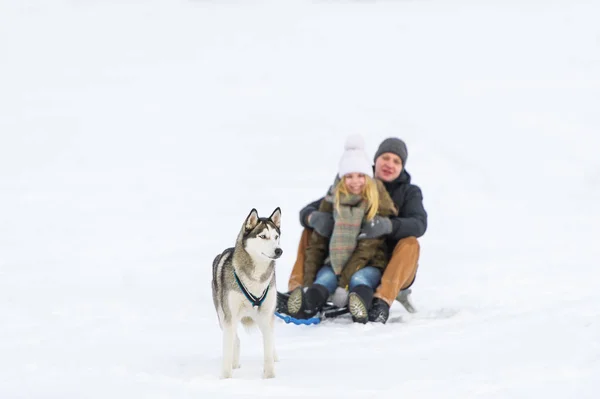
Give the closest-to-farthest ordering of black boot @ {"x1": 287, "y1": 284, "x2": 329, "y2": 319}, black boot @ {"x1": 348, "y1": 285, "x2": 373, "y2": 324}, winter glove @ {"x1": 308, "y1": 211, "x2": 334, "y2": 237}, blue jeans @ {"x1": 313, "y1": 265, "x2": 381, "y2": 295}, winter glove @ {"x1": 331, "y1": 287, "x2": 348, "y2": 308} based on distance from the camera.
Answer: black boot @ {"x1": 348, "y1": 285, "x2": 373, "y2": 324} < black boot @ {"x1": 287, "y1": 284, "x2": 329, "y2": 319} < blue jeans @ {"x1": 313, "y1": 265, "x2": 381, "y2": 295} < winter glove @ {"x1": 331, "y1": 287, "x2": 348, "y2": 308} < winter glove @ {"x1": 308, "y1": 211, "x2": 334, "y2": 237}

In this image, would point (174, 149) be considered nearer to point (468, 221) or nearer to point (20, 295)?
point (468, 221)

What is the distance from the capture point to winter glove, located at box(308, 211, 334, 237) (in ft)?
21.7

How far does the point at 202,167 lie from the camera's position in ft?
45.5

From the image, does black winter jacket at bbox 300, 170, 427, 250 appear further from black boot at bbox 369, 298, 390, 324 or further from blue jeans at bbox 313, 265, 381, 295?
black boot at bbox 369, 298, 390, 324

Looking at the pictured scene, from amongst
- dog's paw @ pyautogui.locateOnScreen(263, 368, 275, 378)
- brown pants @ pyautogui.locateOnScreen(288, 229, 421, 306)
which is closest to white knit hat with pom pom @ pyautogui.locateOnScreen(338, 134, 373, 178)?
brown pants @ pyautogui.locateOnScreen(288, 229, 421, 306)

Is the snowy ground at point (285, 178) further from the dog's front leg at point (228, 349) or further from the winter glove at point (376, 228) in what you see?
the winter glove at point (376, 228)

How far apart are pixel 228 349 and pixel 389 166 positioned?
106 inches

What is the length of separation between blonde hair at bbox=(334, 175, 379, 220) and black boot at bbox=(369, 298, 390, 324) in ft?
2.02

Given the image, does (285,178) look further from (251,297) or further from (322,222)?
(251,297)

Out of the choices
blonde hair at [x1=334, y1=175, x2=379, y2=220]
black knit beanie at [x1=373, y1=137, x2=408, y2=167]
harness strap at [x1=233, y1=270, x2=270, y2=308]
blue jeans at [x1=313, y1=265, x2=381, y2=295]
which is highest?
black knit beanie at [x1=373, y1=137, x2=408, y2=167]

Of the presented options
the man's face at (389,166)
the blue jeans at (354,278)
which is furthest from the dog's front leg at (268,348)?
the man's face at (389,166)

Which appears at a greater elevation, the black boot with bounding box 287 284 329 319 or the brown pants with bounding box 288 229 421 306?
the brown pants with bounding box 288 229 421 306

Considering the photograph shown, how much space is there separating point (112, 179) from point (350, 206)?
7.30 m

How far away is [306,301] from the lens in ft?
20.6
